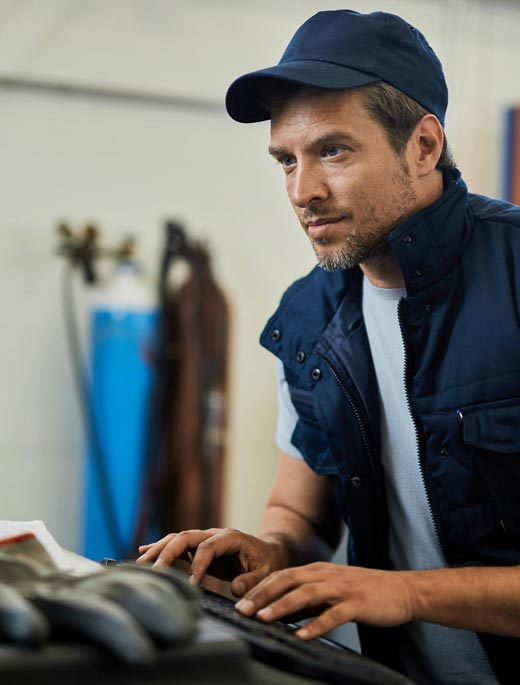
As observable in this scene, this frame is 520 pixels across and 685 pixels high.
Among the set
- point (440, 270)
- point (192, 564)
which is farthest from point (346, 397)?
point (192, 564)

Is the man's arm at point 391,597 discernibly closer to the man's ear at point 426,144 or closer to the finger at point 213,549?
the finger at point 213,549

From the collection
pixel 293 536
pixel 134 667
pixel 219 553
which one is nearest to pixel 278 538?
pixel 293 536

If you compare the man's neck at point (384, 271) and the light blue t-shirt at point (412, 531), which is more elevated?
the man's neck at point (384, 271)

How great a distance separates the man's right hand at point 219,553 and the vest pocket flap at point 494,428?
32 centimetres

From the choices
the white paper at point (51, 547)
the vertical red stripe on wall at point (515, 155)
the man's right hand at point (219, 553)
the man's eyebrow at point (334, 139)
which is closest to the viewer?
the white paper at point (51, 547)

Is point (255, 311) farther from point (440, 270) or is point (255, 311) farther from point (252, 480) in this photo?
point (440, 270)

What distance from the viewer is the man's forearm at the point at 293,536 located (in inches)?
63.1

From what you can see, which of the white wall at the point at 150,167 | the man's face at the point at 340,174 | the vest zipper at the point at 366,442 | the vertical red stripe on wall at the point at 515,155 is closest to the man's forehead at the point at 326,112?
the man's face at the point at 340,174

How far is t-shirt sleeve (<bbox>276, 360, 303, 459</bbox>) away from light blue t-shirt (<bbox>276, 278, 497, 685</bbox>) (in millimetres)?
201

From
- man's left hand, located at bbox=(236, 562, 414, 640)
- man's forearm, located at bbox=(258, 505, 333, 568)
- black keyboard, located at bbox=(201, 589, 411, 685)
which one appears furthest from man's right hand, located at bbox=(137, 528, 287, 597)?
black keyboard, located at bbox=(201, 589, 411, 685)

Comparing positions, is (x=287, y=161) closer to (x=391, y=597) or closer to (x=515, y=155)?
(x=391, y=597)

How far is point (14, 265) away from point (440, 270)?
9.72 ft

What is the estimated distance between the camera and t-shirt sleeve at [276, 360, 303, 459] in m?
1.76

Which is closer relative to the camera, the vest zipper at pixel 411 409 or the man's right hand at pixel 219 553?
the man's right hand at pixel 219 553
